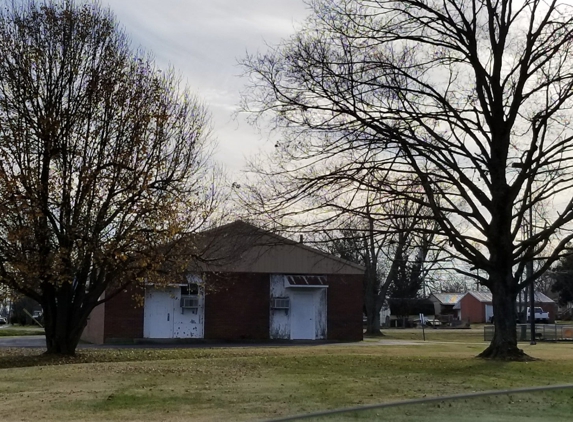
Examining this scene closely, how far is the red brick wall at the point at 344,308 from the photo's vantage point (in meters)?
44.9

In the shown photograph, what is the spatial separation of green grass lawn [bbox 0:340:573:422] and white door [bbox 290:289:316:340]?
25841 millimetres

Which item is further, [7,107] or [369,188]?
[7,107]

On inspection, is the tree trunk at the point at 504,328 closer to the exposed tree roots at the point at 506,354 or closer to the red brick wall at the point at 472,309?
the exposed tree roots at the point at 506,354

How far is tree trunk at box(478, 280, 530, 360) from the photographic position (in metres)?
20.4

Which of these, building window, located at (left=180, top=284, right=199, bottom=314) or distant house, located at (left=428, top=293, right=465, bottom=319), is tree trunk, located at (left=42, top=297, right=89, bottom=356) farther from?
distant house, located at (left=428, top=293, right=465, bottom=319)

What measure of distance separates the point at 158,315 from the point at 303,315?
8360 mm

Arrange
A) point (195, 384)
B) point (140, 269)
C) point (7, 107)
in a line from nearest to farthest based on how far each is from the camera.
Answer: point (195, 384)
point (7, 107)
point (140, 269)

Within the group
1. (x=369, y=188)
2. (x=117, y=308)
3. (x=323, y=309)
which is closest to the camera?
(x=369, y=188)

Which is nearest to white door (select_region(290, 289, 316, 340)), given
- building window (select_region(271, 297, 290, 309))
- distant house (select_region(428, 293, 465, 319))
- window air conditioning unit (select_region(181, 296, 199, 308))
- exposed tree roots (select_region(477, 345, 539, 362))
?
building window (select_region(271, 297, 290, 309))

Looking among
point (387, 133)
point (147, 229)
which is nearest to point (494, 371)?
point (387, 133)

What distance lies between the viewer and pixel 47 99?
23.7 metres

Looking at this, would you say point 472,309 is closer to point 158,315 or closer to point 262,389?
point 158,315

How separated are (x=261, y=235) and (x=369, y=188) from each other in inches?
123

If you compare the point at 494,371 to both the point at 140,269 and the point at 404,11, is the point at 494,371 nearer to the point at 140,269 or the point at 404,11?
the point at 404,11
